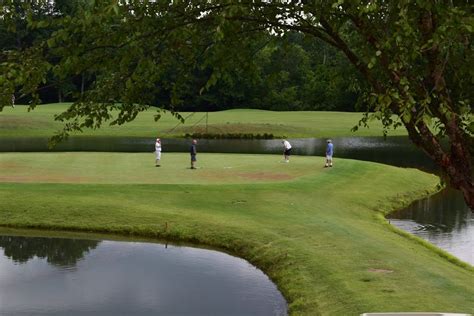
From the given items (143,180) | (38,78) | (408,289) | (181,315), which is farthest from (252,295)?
(143,180)

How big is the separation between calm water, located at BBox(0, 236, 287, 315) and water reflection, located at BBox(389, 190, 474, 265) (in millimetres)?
9292

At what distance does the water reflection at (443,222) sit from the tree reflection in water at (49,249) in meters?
14.8

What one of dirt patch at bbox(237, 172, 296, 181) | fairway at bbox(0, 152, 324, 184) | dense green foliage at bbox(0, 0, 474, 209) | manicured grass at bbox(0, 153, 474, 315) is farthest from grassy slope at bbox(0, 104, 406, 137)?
dense green foliage at bbox(0, 0, 474, 209)

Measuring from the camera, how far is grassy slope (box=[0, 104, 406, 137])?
289ft

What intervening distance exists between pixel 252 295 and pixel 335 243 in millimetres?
5598

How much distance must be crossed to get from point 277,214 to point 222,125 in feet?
195

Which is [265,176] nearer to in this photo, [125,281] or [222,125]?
[125,281]

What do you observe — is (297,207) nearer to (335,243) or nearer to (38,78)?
(335,243)

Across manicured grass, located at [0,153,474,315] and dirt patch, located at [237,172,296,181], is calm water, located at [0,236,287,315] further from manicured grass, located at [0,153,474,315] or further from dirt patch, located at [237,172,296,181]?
dirt patch, located at [237,172,296,181]

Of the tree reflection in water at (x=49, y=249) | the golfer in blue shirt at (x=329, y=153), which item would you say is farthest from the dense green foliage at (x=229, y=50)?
the golfer in blue shirt at (x=329, y=153)

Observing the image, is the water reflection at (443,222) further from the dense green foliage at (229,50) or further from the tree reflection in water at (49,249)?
the dense green foliage at (229,50)

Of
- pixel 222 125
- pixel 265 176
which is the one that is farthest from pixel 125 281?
pixel 222 125

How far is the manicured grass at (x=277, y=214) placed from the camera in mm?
19484

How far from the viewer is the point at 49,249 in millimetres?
26438
